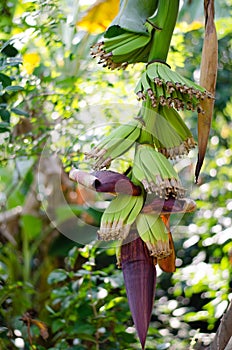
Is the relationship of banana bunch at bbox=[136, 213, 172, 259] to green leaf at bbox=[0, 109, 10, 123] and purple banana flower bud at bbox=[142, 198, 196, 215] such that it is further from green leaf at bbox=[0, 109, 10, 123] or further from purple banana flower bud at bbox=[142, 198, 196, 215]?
green leaf at bbox=[0, 109, 10, 123]

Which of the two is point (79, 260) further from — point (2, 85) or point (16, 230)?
point (2, 85)

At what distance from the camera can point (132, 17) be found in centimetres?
49

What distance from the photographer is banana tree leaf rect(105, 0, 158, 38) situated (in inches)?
19.1

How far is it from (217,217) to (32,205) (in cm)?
68

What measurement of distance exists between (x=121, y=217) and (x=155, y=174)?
4cm

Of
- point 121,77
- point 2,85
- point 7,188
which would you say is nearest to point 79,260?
point 7,188

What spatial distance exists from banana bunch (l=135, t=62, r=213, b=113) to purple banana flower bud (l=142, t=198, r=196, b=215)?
0.24 feet

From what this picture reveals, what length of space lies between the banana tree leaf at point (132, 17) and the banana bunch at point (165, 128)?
0.07 meters

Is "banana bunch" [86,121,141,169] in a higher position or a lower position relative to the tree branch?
higher

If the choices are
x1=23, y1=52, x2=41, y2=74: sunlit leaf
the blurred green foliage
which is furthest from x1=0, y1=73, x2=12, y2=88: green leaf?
x1=23, y1=52, x2=41, y2=74: sunlit leaf

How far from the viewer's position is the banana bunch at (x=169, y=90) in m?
0.45

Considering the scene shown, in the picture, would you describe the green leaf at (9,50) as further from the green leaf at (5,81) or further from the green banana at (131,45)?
the green banana at (131,45)

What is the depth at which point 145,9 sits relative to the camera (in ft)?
1.64

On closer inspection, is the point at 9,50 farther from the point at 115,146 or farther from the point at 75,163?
the point at 115,146
